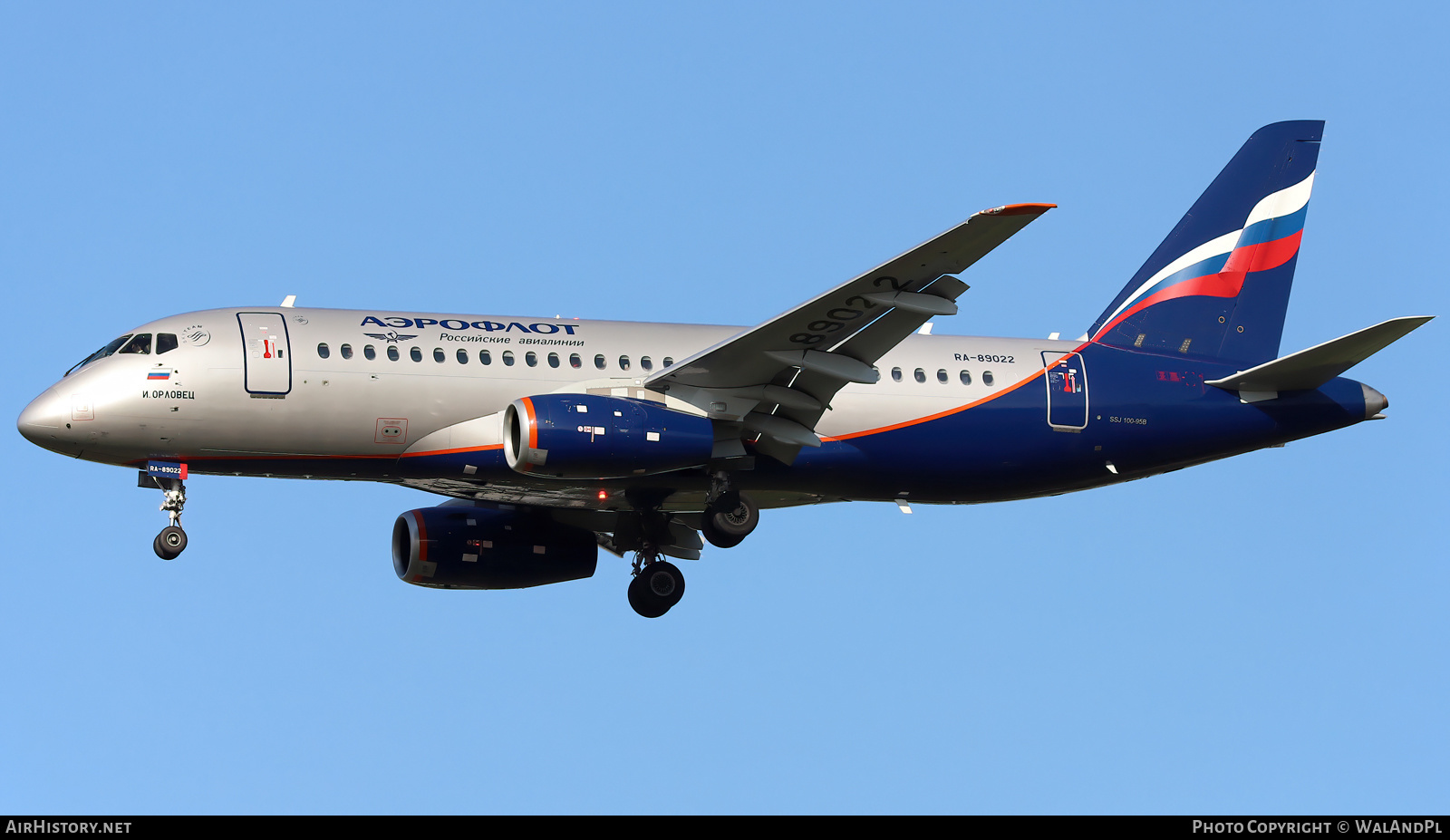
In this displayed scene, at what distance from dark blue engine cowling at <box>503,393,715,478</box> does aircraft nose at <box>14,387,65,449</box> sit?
7994mm

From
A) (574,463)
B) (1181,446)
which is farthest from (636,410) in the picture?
(1181,446)

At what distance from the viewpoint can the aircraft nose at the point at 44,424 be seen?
33094mm

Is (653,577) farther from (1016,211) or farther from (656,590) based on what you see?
(1016,211)

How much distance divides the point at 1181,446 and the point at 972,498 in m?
4.40

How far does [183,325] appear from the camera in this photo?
3397cm

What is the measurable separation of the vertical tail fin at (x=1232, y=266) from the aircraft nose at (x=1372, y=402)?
2408 millimetres

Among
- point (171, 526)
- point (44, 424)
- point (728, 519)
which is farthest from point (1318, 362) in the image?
point (44, 424)

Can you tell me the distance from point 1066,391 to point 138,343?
58.9 ft

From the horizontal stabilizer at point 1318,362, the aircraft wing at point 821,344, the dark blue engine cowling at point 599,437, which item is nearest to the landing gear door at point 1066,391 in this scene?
the horizontal stabilizer at point 1318,362

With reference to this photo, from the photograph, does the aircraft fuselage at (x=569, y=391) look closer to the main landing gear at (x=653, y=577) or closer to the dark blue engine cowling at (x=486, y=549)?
the main landing gear at (x=653, y=577)

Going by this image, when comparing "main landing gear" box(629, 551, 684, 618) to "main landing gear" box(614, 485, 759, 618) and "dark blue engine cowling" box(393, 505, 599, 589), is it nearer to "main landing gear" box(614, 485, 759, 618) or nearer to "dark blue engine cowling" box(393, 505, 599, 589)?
"main landing gear" box(614, 485, 759, 618)

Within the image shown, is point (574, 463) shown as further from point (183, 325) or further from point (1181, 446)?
point (1181, 446)

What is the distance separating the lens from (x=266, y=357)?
110 ft

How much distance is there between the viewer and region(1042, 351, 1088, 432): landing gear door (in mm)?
36969
